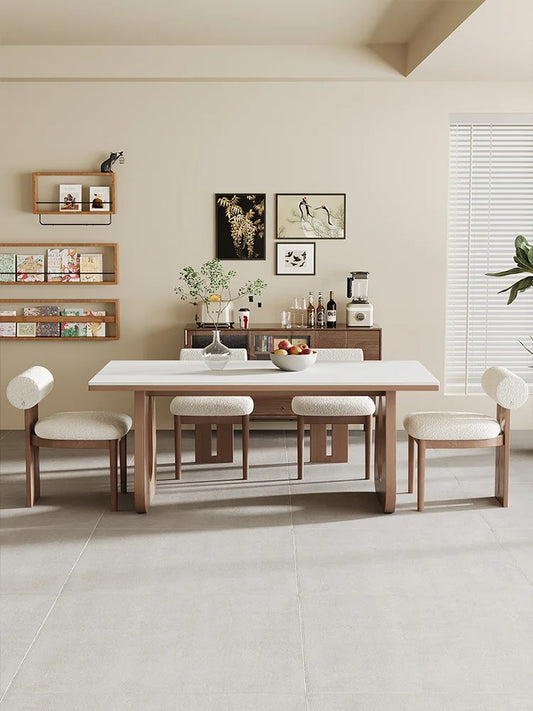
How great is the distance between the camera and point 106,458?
5.36m

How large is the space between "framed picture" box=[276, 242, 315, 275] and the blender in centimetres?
34

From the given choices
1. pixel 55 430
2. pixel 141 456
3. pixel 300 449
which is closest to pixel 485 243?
pixel 300 449

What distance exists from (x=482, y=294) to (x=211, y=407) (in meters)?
2.71

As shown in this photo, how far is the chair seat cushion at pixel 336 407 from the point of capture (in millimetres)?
4797

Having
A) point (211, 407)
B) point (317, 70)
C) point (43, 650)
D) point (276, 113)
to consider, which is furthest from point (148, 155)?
point (43, 650)

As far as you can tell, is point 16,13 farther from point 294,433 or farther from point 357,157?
point 294,433

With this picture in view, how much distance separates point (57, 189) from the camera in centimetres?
612

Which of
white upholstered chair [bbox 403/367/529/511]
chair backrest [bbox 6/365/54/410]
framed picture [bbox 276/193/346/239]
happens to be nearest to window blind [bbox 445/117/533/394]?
framed picture [bbox 276/193/346/239]

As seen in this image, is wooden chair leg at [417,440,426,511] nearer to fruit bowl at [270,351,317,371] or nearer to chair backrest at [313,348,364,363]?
fruit bowl at [270,351,317,371]

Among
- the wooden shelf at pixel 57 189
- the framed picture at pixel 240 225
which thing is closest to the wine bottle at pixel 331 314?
the framed picture at pixel 240 225

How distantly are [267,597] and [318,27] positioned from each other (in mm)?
3979

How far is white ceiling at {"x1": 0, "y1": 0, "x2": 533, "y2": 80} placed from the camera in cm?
484

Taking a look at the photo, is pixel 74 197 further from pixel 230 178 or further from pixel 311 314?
pixel 311 314

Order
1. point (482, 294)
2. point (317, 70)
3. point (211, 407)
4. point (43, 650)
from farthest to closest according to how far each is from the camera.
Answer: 1. point (482, 294)
2. point (317, 70)
3. point (211, 407)
4. point (43, 650)
